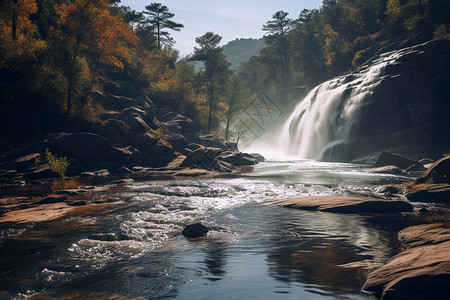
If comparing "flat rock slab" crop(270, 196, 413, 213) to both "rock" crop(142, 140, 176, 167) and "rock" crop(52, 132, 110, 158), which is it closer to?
"rock" crop(52, 132, 110, 158)

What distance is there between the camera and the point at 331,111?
47.1 meters

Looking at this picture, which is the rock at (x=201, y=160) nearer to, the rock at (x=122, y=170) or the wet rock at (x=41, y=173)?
the rock at (x=122, y=170)

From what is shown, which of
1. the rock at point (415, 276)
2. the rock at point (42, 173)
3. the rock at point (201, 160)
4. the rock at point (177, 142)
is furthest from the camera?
the rock at point (177, 142)

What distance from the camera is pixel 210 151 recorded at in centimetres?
3688

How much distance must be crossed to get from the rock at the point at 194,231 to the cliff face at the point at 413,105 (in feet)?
107

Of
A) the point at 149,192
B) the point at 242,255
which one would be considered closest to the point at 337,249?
the point at 242,255

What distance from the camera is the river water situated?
6.77 m

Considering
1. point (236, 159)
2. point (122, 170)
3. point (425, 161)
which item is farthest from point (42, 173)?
point (425, 161)

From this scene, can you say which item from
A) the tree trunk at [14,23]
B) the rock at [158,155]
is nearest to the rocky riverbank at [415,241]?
the rock at [158,155]

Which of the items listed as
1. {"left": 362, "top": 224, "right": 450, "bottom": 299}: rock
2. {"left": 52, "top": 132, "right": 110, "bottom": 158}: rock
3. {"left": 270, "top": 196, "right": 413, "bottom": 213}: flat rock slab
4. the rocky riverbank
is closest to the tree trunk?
{"left": 52, "top": 132, "right": 110, "bottom": 158}: rock

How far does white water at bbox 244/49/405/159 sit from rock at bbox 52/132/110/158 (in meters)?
29.0

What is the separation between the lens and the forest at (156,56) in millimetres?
33719

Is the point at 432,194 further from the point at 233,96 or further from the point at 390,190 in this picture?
the point at 233,96

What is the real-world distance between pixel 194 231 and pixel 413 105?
3549 cm
